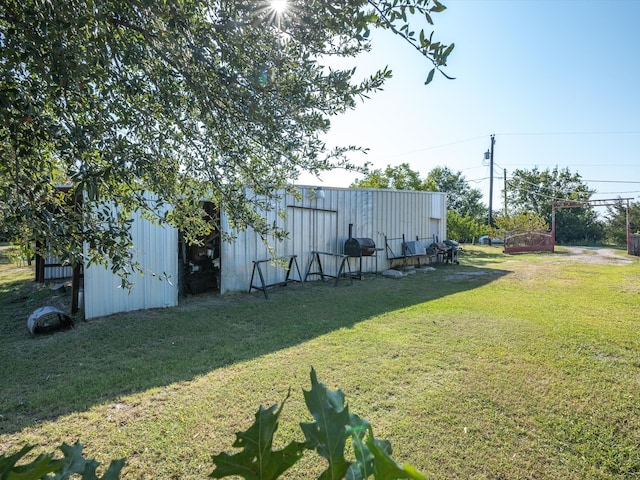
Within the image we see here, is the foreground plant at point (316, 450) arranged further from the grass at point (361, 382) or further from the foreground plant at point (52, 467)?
the grass at point (361, 382)

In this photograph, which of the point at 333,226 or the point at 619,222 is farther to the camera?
the point at 619,222

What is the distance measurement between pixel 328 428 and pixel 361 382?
9.92ft

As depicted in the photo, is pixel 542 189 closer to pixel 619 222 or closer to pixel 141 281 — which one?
pixel 619 222

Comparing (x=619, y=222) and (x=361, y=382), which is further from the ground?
(x=619, y=222)

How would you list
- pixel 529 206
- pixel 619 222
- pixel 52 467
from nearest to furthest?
pixel 52 467 < pixel 619 222 < pixel 529 206

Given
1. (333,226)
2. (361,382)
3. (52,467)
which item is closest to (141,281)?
(361,382)

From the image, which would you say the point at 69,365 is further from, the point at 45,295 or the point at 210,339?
the point at 45,295

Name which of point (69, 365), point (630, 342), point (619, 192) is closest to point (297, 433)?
point (69, 365)

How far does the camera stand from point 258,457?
54 centimetres

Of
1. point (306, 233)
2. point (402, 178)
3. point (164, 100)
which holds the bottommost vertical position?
point (306, 233)

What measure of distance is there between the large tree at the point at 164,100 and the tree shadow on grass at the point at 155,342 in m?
2.05

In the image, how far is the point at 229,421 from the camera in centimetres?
275

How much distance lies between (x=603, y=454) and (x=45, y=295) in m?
9.43

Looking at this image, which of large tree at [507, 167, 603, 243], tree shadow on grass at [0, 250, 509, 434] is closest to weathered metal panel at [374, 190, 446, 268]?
tree shadow on grass at [0, 250, 509, 434]
